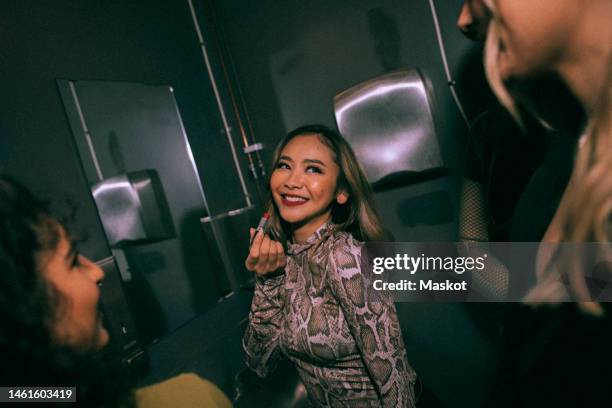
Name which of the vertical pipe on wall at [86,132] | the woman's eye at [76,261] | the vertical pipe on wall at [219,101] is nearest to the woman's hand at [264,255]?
the woman's eye at [76,261]

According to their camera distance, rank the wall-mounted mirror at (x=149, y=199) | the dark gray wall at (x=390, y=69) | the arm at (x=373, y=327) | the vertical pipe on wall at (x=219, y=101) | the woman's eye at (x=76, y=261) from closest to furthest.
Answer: the woman's eye at (x=76, y=261) → the arm at (x=373, y=327) → the wall-mounted mirror at (x=149, y=199) → the dark gray wall at (x=390, y=69) → the vertical pipe on wall at (x=219, y=101)

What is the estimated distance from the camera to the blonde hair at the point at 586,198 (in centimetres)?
46

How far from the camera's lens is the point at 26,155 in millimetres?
966

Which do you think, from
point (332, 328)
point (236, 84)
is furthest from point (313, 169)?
point (236, 84)

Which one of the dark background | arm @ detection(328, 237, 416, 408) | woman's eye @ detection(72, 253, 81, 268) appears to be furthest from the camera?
the dark background

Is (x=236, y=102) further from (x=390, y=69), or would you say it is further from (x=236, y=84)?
(x=390, y=69)

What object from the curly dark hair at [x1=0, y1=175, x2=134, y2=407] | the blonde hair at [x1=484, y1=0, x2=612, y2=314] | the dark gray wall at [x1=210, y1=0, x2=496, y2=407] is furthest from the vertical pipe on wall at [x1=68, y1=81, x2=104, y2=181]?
the blonde hair at [x1=484, y1=0, x2=612, y2=314]

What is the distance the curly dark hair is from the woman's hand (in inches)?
18.7

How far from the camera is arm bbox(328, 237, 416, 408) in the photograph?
2.97ft

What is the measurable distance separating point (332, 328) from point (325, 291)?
11 cm

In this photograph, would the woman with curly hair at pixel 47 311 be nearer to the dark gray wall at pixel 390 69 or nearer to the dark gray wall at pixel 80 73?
the dark gray wall at pixel 80 73

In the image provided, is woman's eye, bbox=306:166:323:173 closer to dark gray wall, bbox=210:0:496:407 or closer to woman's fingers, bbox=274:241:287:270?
woman's fingers, bbox=274:241:287:270

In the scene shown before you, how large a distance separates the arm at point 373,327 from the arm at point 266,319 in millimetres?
230

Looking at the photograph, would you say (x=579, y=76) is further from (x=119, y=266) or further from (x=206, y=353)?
(x=206, y=353)
